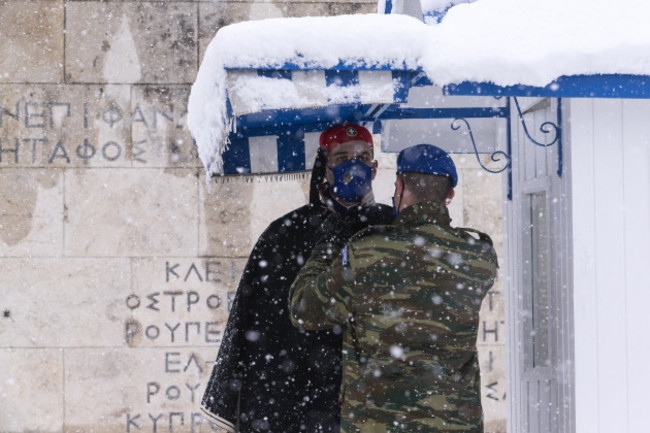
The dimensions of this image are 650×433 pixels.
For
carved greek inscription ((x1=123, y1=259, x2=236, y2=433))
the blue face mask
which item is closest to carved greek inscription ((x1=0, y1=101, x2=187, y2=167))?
carved greek inscription ((x1=123, y1=259, x2=236, y2=433))

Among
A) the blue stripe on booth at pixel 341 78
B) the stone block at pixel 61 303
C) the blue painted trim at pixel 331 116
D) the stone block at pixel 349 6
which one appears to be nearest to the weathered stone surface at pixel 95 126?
the stone block at pixel 61 303

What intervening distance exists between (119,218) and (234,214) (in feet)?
2.89

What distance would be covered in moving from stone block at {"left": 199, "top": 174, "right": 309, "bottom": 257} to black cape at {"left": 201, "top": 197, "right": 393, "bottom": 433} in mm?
2437

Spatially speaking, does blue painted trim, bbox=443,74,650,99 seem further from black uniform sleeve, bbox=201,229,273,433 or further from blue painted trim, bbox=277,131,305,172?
blue painted trim, bbox=277,131,305,172

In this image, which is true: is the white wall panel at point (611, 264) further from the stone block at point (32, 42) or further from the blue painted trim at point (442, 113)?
the stone block at point (32, 42)

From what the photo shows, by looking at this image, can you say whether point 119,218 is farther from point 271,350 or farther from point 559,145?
point 559,145

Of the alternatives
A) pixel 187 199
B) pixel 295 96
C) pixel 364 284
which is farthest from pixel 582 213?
pixel 187 199

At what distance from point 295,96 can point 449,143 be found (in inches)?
73.0

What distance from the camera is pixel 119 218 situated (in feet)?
17.7

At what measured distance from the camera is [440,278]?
2178 millimetres

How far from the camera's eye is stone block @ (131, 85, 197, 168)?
17.8ft

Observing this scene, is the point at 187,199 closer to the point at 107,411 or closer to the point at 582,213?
the point at 107,411

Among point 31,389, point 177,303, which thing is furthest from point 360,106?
point 31,389

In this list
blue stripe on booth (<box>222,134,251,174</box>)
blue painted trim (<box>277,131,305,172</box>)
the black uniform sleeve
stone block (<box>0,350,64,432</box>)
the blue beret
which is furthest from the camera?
stone block (<box>0,350,64,432</box>)
